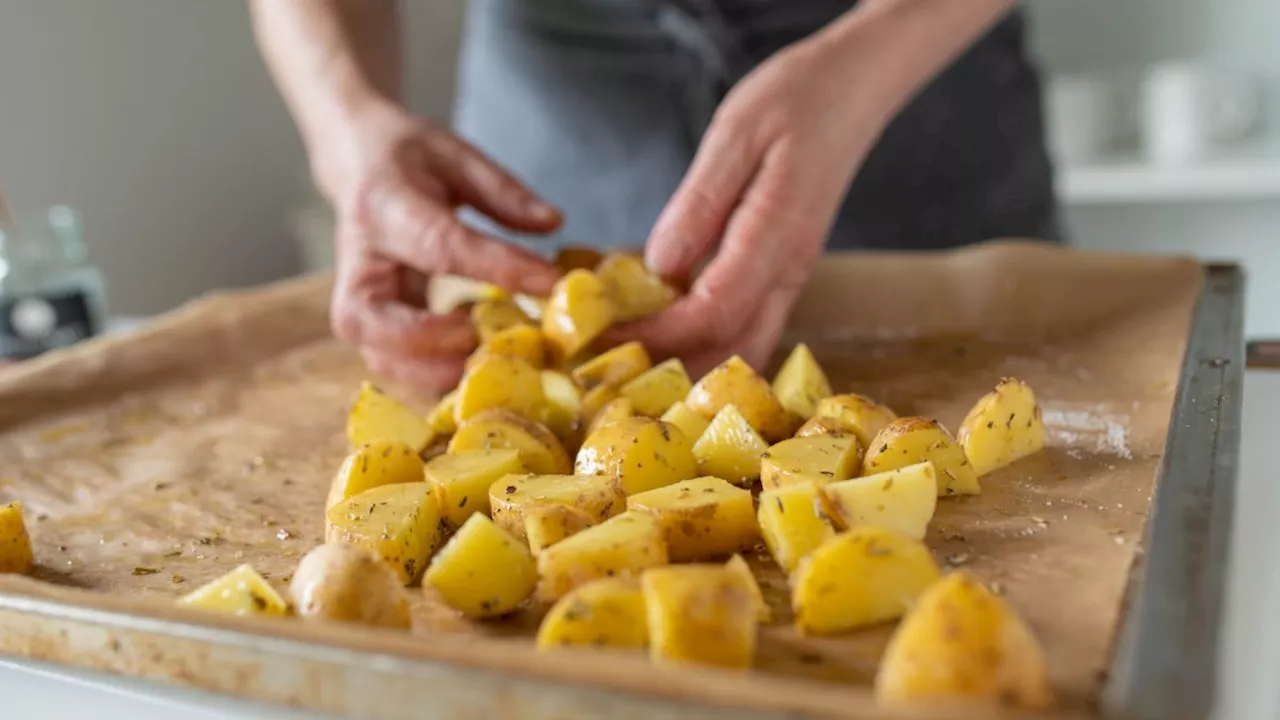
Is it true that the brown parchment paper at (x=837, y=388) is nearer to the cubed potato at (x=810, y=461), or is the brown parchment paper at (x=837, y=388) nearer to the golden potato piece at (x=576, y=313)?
the cubed potato at (x=810, y=461)

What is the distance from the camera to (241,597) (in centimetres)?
63

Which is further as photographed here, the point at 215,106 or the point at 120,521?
the point at 215,106

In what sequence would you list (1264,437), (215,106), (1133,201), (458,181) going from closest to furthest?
(1264,437) < (458,181) < (1133,201) < (215,106)

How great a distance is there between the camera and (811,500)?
686mm

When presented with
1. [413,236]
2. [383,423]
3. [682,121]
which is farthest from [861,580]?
[682,121]

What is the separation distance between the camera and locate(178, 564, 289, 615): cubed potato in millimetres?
632

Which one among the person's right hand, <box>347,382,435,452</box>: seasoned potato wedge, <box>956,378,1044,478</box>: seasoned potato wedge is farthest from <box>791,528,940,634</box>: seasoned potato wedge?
the person's right hand

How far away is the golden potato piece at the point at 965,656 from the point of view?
48cm

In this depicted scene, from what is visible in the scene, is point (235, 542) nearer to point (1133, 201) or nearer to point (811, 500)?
point (811, 500)

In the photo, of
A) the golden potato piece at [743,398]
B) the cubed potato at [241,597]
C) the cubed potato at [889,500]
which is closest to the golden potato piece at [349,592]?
the cubed potato at [241,597]

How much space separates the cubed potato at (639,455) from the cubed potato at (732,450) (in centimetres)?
3

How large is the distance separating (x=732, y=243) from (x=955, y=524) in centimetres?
42

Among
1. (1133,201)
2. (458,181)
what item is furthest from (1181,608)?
(1133,201)

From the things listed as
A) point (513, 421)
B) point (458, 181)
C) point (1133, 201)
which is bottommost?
point (1133, 201)
